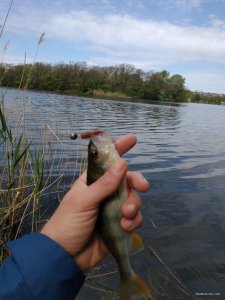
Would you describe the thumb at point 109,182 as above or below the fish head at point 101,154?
below

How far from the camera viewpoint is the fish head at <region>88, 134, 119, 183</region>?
2234mm

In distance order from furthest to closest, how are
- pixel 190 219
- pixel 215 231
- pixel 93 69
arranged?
pixel 93 69, pixel 190 219, pixel 215 231

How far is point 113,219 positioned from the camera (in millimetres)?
2422

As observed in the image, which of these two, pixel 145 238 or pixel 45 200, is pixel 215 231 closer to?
pixel 145 238

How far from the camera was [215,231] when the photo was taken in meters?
7.43

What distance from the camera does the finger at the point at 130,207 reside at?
2.39m

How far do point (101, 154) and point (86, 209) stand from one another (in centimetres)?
46

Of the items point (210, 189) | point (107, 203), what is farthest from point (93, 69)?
point (107, 203)

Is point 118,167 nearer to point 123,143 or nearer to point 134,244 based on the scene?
point 123,143

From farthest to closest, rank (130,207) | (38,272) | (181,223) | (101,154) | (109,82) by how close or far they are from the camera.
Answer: (109,82), (181,223), (130,207), (101,154), (38,272)

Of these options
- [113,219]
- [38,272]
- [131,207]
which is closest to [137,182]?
[131,207]

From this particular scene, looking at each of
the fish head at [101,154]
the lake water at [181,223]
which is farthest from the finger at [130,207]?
the lake water at [181,223]

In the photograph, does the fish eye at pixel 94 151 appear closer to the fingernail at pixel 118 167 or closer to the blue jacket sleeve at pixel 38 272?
the fingernail at pixel 118 167

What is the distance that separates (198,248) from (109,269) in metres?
1.92
